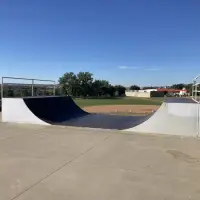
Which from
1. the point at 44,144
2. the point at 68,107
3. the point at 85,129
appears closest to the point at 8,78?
the point at 68,107

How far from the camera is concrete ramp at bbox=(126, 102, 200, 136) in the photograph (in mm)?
8734

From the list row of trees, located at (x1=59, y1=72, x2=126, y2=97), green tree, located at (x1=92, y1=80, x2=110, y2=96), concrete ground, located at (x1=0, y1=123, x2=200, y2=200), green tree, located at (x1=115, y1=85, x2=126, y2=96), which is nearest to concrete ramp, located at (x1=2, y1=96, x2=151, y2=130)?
concrete ground, located at (x1=0, y1=123, x2=200, y2=200)

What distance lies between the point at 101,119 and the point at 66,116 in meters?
2.06

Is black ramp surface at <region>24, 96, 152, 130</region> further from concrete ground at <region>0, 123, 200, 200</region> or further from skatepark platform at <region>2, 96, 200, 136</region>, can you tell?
concrete ground at <region>0, 123, 200, 200</region>

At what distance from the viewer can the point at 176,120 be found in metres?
8.98

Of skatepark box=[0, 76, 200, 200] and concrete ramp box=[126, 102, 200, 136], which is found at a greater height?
concrete ramp box=[126, 102, 200, 136]

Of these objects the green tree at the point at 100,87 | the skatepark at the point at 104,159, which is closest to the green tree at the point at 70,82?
the green tree at the point at 100,87

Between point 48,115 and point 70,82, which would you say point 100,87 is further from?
point 48,115

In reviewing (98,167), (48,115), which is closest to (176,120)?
(98,167)

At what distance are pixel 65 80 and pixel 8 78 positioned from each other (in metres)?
54.8

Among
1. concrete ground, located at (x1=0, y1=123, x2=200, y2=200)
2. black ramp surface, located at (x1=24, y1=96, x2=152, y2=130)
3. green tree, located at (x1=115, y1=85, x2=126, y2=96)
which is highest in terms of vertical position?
green tree, located at (x1=115, y1=85, x2=126, y2=96)

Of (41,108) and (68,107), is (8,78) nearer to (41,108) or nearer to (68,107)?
(41,108)

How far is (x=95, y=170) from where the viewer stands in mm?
5062

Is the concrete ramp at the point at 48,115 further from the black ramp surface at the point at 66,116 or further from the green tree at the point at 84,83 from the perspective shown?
the green tree at the point at 84,83
